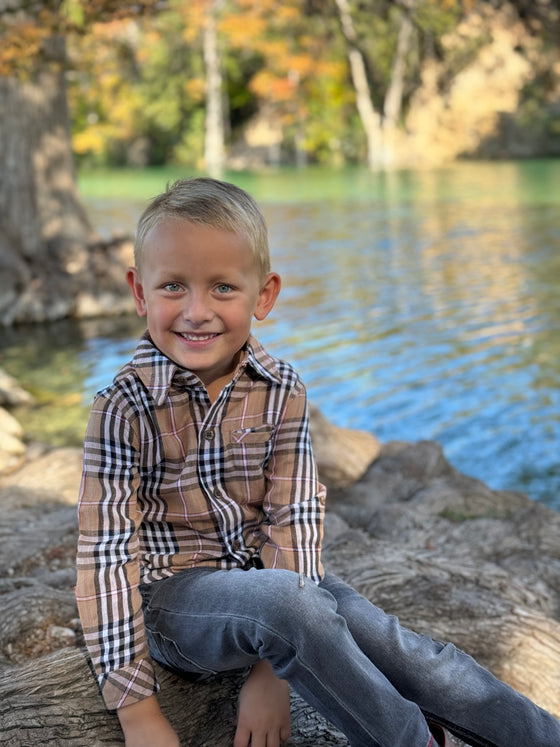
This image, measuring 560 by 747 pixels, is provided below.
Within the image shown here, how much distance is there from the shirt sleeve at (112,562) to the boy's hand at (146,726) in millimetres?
20

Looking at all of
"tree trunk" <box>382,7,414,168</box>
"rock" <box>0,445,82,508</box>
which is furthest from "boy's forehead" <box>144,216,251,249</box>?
"tree trunk" <box>382,7,414,168</box>

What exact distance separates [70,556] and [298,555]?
141 cm

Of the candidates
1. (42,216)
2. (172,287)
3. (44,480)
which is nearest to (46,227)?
(42,216)

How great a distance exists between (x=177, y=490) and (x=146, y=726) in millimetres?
475

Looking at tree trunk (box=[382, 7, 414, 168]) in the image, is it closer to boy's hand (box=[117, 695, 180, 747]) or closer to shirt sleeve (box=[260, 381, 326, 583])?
shirt sleeve (box=[260, 381, 326, 583])

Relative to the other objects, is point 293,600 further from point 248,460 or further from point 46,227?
point 46,227

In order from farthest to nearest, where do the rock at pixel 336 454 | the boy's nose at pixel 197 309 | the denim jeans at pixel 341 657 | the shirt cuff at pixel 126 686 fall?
the rock at pixel 336 454
the boy's nose at pixel 197 309
the shirt cuff at pixel 126 686
the denim jeans at pixel 341 657

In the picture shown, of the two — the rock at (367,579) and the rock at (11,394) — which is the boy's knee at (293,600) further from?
the rock at (11,394)

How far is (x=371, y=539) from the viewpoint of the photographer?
3.22 metres

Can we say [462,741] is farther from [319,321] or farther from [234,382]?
[319,321]

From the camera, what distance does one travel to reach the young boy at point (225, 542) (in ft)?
5.51

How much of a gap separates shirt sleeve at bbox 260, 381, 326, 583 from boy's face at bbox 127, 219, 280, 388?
218 millimetres

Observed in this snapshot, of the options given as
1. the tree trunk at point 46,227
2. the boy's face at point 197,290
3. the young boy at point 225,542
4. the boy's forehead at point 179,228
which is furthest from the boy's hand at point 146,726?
the tree trunk at point 46,227

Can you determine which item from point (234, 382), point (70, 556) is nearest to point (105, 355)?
point (70, 556)
